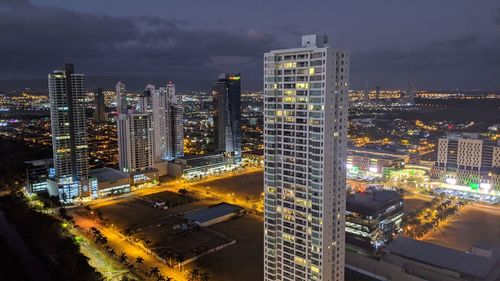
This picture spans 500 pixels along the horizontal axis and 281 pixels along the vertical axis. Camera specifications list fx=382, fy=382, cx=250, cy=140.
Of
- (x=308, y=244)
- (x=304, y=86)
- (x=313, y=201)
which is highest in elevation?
(x=304, y=86)

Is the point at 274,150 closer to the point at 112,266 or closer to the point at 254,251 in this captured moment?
the point at 254,251

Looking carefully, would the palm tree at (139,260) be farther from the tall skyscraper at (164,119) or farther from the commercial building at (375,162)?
A: the commercial building at (375,162)

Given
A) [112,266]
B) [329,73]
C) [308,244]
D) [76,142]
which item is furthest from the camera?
[76,142]

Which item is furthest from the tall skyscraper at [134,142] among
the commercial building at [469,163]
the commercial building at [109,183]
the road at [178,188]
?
the commercial building at [469,163]

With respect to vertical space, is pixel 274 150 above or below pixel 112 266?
above

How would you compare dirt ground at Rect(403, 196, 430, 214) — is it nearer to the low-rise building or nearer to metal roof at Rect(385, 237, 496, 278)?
metal roof at Rect(385, 237, 496, 278)

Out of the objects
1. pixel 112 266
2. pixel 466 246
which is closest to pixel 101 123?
pixel 112 266

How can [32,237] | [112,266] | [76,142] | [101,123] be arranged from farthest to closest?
1. [101,123]
2. [76,142]
3. [32,237]
4. [112,266]
